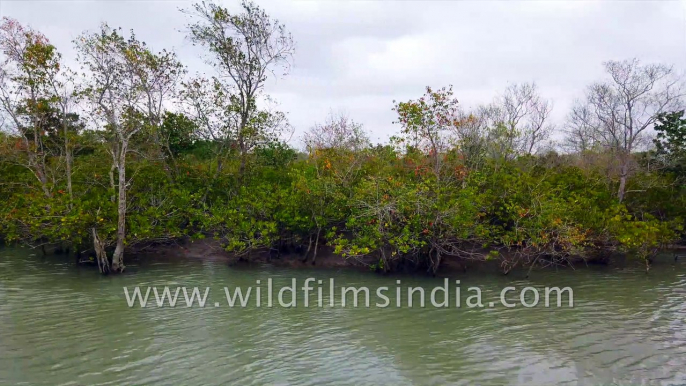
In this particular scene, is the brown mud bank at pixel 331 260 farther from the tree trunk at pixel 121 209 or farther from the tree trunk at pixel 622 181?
the tree trunk at pixel 622 181

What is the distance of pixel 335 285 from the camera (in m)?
14.0

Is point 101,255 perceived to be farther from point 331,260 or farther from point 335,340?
point 335,340

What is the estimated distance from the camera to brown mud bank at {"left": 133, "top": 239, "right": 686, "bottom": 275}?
636 inches

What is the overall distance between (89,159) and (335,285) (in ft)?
39.9

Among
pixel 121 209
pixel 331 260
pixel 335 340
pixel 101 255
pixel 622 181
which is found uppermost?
pixel 622 181

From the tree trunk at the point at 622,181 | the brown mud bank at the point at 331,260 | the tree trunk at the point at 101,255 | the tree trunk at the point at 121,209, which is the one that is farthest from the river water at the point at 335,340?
the tree trunk at the point at 622,181

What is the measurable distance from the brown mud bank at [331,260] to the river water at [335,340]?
2317mm

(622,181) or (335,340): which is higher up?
(622,181)

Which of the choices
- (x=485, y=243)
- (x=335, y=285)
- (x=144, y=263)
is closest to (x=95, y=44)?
(x=144, y=263)

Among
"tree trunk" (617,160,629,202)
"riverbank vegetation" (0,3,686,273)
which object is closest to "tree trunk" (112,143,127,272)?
"riverbank vegetation" (0,3,686,273)

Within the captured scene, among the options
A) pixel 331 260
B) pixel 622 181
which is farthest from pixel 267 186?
pixel 622 181

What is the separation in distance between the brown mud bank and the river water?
2.32 meters

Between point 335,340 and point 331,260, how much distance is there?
25.8ft

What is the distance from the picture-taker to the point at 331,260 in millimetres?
17062
